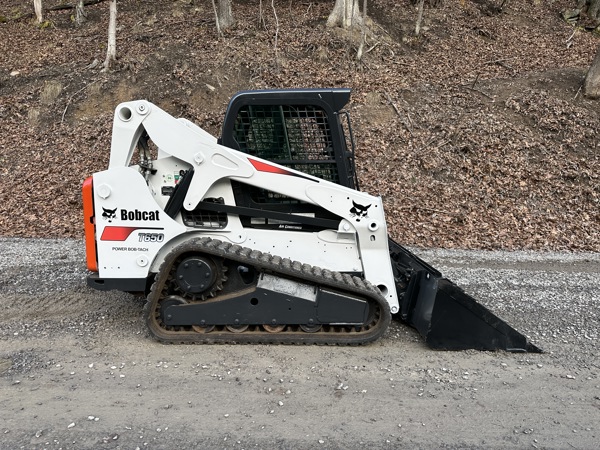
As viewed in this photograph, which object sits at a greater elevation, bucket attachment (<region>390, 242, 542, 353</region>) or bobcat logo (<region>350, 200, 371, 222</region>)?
bobcat logo (<region>350, 200, 371, 222</region>)

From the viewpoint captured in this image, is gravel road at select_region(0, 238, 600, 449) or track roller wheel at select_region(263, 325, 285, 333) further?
track roller wheel at select_region(263, 325, 285, 333)

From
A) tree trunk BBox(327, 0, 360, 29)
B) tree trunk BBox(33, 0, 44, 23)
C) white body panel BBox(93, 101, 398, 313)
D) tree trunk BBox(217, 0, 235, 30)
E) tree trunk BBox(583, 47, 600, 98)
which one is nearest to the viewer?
white body panel BBox(93, 101, 398, 313)

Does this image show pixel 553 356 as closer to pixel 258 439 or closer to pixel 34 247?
pixel 258 439

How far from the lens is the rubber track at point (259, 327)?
14.5 ft

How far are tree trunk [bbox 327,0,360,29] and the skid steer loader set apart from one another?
10496 millimetres

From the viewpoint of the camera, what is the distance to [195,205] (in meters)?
4.57

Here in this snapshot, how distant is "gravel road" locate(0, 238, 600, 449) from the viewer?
3.32 m

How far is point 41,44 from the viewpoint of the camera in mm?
15000

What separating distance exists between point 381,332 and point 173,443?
2185 mm

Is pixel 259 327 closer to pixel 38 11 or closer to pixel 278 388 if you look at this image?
pixel 278 388

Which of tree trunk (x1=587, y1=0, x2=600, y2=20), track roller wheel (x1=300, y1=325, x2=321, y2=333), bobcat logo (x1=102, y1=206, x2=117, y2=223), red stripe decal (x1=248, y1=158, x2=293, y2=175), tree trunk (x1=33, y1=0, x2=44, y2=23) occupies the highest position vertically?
tree trunk (x1=587, y1=0, x2=600, y2=20)

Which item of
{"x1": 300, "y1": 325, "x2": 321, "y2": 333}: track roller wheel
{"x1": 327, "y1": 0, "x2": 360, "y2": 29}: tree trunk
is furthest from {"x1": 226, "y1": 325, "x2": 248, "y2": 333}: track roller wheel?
{"x1": 327, "y1": 0, "x2": 360, "y2": 29}: tree trunk

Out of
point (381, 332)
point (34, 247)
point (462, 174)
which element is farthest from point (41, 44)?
point (381, 332)

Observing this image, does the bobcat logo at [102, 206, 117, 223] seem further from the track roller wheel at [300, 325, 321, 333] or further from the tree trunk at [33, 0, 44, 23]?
the tree trunk at [33, 0, 44, 23]
